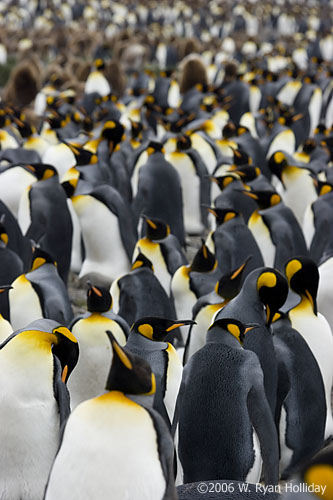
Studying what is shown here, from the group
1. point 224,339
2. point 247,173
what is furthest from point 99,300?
point 247,173

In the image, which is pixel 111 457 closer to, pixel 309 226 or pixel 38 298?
pixel 38 298

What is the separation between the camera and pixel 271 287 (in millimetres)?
2996

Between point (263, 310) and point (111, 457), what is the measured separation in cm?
122

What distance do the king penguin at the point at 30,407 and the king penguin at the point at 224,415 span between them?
444mm

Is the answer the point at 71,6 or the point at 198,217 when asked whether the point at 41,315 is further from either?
the point at 71,6

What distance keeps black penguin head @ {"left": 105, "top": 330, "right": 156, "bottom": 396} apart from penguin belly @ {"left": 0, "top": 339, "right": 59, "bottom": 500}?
1.65 feet

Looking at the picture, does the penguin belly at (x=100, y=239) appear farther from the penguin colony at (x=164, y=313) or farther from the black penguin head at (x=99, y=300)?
the black penguin head at (x=99, y=300)

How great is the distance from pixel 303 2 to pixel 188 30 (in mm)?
9541

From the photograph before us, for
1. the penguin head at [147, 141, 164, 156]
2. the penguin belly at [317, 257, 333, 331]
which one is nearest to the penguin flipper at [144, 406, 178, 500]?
the penguin belly at [317, 257, 333, 331]

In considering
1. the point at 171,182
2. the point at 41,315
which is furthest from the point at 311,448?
the point at 171,182

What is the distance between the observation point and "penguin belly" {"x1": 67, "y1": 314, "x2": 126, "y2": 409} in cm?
322

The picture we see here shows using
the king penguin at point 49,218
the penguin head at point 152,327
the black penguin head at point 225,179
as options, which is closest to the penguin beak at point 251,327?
the penguin head at point 152,327

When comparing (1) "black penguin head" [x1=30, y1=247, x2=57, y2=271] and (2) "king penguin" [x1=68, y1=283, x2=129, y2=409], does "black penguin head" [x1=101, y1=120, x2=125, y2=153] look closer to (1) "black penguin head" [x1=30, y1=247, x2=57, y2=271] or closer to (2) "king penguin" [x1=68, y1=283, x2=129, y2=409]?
(1) "black penguin head" [x1=30, y1=247, x2=57, y2=271]

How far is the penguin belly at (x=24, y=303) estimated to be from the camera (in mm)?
3564
